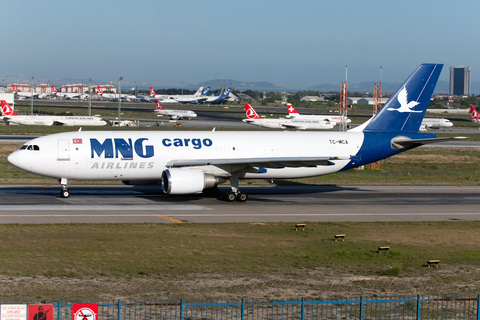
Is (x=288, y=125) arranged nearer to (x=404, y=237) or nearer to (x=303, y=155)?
(x=303, y=155)

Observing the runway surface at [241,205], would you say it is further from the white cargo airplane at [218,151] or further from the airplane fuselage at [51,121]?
the airplane fuselage at [51,121]

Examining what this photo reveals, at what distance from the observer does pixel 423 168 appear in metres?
66.8

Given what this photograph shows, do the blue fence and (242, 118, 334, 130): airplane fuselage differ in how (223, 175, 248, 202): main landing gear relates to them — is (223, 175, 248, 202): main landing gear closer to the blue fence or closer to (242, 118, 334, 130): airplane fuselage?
the blue fence

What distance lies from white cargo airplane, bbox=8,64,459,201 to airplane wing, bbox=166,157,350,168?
7cm

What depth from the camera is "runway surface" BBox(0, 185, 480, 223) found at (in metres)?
33.4

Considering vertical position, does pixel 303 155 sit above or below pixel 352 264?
above

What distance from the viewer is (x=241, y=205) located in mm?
38625

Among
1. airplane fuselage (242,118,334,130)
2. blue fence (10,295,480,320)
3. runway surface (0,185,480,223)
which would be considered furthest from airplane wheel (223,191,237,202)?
airplane fuselage (242,118,334,130)

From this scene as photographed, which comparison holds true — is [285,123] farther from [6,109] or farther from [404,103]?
[404,103]

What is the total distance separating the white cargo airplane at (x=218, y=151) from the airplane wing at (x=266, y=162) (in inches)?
2.6

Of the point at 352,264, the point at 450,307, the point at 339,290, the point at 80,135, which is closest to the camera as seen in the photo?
the point at 450,307

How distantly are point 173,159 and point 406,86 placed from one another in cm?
2009

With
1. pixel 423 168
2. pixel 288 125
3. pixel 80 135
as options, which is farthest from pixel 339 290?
pixel 288 125

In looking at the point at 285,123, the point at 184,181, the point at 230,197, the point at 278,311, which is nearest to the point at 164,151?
the point at 184,181
